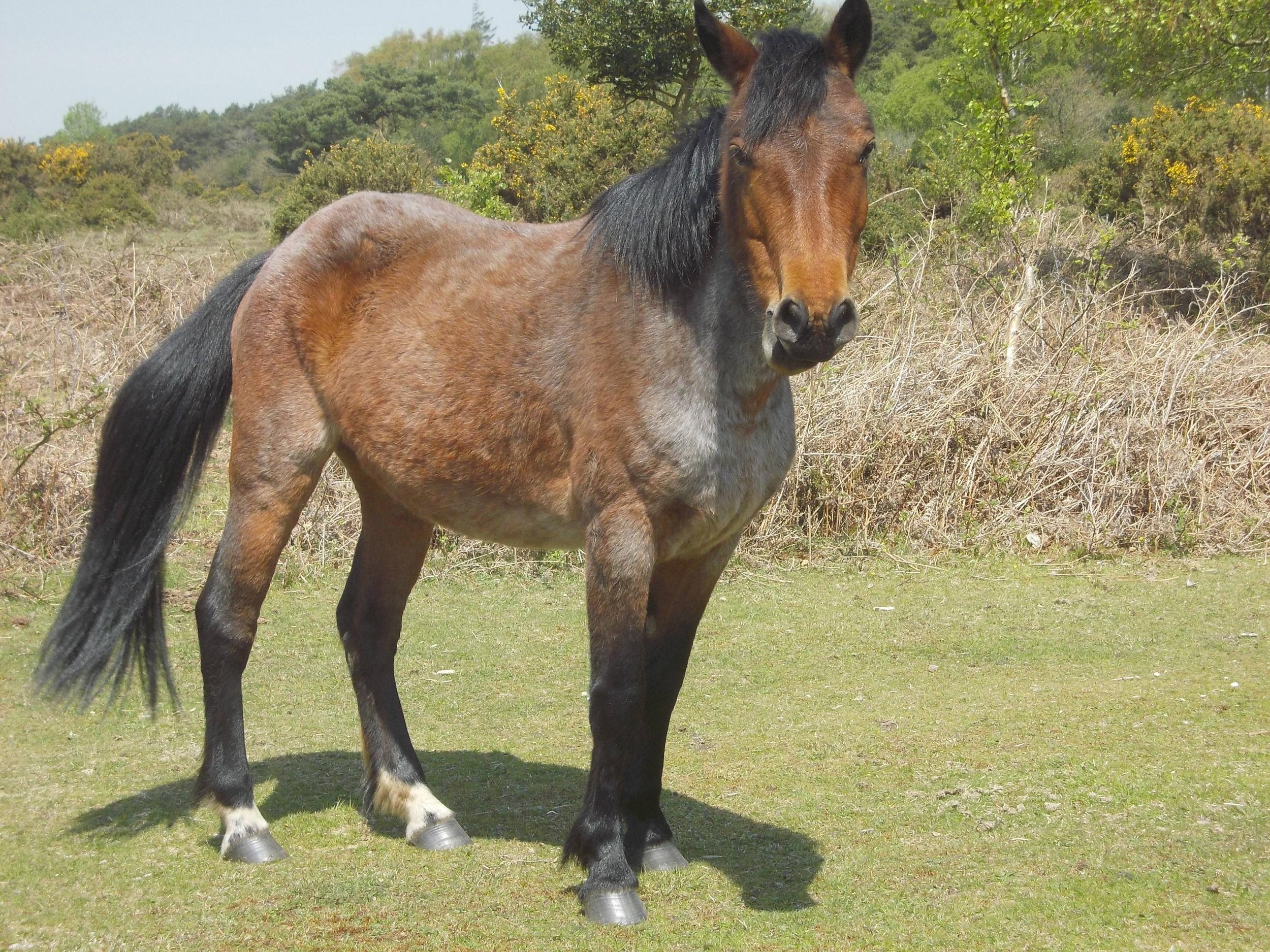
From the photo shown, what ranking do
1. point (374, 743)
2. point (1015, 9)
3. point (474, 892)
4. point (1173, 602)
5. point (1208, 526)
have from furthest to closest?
point (1015, 9)
point (1208, 526)
point (1173, 602)
point (374, 743)
point (474, 892)

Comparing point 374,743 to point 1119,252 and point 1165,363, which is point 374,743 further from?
point 1119,252

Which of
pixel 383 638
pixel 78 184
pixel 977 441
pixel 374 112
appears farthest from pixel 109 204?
pixel 374 112

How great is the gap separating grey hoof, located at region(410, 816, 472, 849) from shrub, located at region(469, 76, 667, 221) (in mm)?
9742

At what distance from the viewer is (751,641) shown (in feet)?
22.1

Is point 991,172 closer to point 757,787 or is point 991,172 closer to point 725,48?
point 757,787

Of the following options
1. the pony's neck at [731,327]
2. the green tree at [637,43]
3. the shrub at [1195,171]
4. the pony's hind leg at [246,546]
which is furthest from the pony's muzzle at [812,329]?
the green tree at [637,43]

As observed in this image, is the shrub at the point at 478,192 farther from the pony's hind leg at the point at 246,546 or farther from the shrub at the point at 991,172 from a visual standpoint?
the pony's hind leg at the point at 246,546

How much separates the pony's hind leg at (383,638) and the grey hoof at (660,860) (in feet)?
2.49

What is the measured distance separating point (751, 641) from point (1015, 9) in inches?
327

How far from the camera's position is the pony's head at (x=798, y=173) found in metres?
2.85

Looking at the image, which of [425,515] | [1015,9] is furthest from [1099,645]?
[1015,9]

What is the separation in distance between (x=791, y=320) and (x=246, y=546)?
7.44ft

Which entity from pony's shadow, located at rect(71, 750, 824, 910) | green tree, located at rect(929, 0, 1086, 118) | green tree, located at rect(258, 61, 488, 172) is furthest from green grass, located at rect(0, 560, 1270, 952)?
green tree, located at rect(258, 61, 488, 172)

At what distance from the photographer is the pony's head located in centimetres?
285
